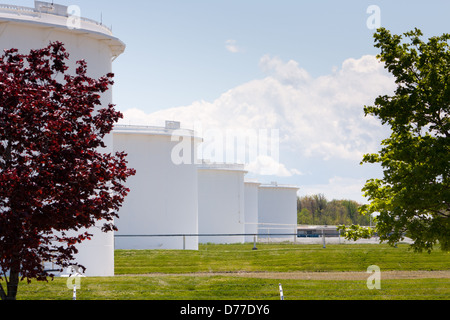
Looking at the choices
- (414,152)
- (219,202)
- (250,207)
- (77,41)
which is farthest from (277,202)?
(414,152)

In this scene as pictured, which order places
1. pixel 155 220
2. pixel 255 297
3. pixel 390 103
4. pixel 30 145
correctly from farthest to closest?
1. pixel 155 220
2. pixel 255 297
3. pixel 390 103
4. pixel 30 145

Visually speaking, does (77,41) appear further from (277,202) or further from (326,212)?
(326,212)

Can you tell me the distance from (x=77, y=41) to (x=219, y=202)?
3196 centimetres

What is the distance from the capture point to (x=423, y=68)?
15891 millimetres

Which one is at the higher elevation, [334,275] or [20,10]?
[20,10]

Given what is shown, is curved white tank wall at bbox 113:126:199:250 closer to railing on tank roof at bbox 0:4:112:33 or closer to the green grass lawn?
the green grass lawn

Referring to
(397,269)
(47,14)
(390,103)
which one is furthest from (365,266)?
(47,14)

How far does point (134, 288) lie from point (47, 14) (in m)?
10.1

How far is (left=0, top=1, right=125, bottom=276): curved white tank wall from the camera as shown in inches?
811

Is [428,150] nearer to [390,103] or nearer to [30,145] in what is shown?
[390,103]

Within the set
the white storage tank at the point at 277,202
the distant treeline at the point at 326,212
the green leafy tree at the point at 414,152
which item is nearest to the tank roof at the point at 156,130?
the green leafy tree at the point at 414,152

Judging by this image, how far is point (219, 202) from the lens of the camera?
172ft
